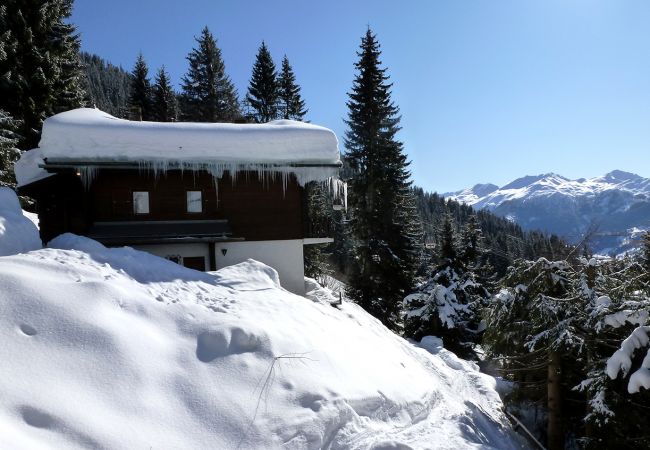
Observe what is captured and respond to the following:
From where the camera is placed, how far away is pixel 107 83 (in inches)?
4107

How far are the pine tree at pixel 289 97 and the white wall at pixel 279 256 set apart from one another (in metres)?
21.3

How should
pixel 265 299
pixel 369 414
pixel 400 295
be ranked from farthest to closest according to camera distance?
pixel 400 295, pixel 265 299, pixel 369 414

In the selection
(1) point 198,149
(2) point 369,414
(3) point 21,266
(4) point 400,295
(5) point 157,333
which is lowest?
(4) point 400,295

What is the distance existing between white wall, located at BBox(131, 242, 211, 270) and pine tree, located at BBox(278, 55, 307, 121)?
73.1ft

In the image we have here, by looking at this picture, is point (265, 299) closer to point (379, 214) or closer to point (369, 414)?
point (369, 414)

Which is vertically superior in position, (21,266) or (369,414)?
(21,266)

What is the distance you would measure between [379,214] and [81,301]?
19969 mm

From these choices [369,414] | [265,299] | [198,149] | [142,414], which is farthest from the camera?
[198,149]

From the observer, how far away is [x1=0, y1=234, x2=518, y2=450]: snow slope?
15.0 ft

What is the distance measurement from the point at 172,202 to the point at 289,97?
2245 centimetres

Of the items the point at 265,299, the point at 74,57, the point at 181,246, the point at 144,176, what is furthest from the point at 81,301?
the point at 74,57

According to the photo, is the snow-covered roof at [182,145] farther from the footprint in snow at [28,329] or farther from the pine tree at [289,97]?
the pine tree at [289,97]

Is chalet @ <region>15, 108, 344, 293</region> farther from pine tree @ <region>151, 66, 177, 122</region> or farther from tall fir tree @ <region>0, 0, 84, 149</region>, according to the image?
pine tree @ <region>151, 66, 177, 122</region>

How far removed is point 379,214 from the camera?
80.9 feet
